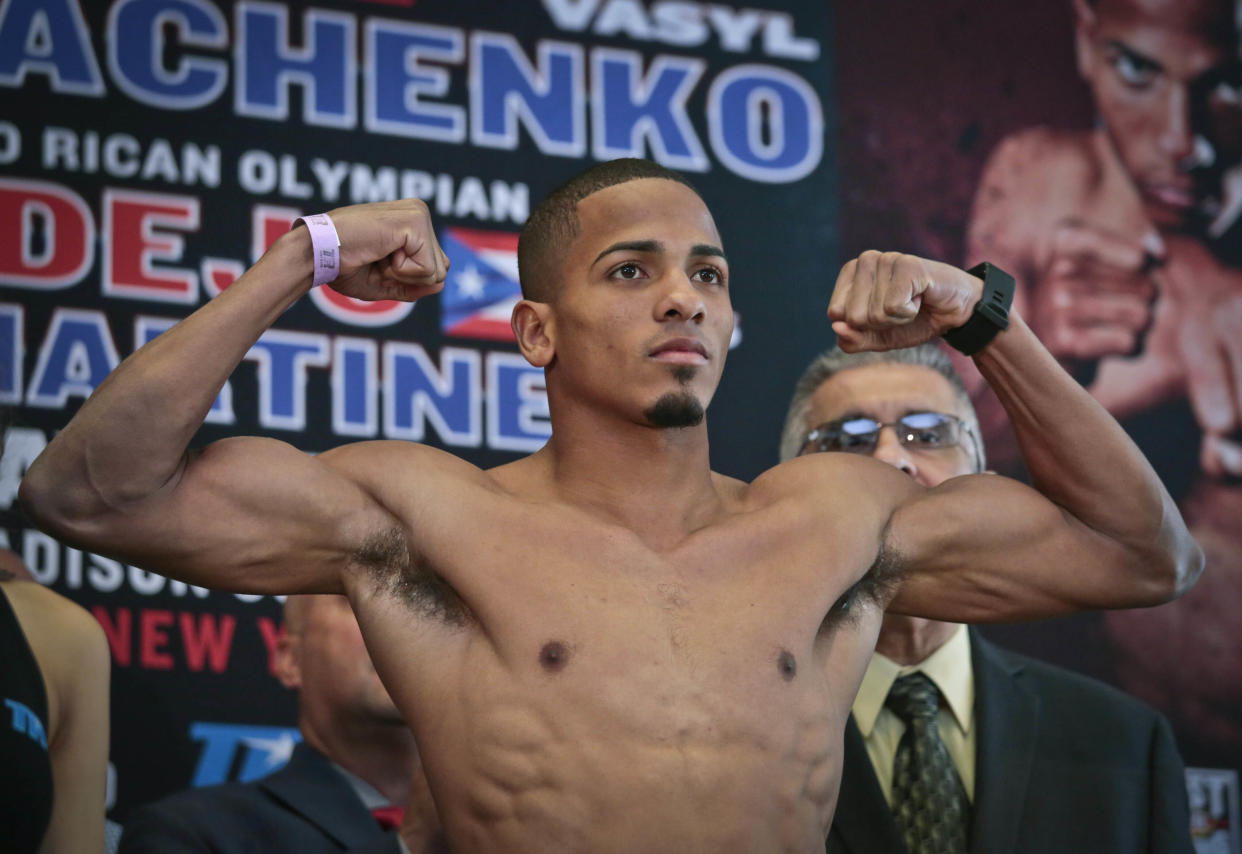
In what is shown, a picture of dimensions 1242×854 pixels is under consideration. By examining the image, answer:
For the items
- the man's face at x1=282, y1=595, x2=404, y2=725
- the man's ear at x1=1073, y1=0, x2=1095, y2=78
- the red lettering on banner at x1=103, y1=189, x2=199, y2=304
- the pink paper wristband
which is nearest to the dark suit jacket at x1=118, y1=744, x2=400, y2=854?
the man's face at x1=282, y1=595, x2=404, y2=725

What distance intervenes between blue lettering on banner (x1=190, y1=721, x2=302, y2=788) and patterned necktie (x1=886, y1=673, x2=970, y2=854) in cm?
149

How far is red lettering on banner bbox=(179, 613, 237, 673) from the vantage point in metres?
4.12

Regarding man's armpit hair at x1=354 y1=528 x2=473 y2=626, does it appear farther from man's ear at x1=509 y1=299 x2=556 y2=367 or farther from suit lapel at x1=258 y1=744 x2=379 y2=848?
suit lapel at x1=258 y1=744 x2=379 y2=848

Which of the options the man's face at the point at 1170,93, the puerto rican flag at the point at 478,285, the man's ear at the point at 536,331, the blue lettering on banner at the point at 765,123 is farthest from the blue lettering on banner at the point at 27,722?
the man's face at the point at 1170,93

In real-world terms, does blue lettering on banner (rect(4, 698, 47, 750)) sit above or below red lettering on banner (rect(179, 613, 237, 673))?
above

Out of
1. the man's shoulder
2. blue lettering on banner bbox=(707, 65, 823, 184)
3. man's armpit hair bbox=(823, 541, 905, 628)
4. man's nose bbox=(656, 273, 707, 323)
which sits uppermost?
blue lettering on banner bbox=(707, 65, 823, 184)

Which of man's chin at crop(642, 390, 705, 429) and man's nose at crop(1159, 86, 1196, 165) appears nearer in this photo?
man's chin at crop(642, 390, 705, 429)

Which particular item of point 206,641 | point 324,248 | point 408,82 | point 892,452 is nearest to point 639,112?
point 408,82

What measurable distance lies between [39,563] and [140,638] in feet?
0.98

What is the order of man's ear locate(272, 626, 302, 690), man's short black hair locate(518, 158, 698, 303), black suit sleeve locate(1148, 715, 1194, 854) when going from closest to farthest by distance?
man's short black hair locate(518, 158, 698, 303)
black suit sleeve locate(1148, 715, 1194, 854)
man's ear locate(272, 626, 302, 690)

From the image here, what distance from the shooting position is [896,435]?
3.78m

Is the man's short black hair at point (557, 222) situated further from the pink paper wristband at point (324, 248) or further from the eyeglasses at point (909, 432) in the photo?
the eyeglasses at point (909, 432)

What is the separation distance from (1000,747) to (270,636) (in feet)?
5.91

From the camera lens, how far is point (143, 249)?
4.30 m
